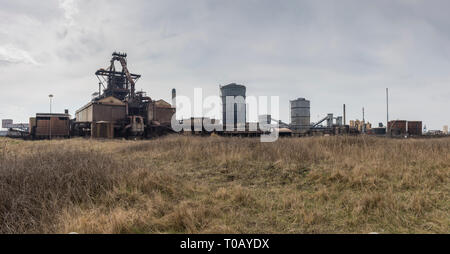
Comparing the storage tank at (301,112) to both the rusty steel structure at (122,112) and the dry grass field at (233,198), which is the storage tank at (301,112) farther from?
the dry grass field at (233,198)

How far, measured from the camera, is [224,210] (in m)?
4.41

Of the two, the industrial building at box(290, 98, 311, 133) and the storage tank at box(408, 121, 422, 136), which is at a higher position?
the industrial building at box(290, 98, 311, 133)

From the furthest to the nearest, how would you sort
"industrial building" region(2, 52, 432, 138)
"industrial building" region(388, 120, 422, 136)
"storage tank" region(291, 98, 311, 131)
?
"storage tank" region(291, 98, 311, 131), "industrial building" region(388, 120, 422, 136), "industrial building" region(2, 52, 432, 138)

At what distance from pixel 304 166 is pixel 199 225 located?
488 centimetres

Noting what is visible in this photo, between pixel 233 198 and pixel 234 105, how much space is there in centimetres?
5896

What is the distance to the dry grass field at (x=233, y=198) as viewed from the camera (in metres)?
3.68

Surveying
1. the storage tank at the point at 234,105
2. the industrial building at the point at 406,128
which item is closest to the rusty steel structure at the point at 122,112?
the storage tank at the point at 234,105

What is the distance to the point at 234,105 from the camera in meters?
63.3

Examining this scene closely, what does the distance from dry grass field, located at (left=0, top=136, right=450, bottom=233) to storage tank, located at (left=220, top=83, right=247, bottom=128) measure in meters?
52.8

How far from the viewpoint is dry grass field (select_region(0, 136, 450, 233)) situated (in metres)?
3.68

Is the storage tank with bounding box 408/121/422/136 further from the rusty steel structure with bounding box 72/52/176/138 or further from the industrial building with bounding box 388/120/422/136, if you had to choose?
the rusty steel structure with bounding box 72/52/176/138

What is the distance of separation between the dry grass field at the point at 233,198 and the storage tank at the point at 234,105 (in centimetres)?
5284

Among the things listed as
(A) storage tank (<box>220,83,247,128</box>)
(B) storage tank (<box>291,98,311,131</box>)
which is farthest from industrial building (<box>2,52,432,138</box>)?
(A) storage tank (<box>220,83,247,128</box>)
